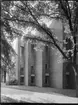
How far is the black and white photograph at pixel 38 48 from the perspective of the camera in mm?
10921

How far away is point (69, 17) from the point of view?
15.1m

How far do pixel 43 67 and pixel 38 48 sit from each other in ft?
34.8

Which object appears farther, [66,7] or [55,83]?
[55,83]

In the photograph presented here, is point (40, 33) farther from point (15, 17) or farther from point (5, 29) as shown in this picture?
point (5, 29)

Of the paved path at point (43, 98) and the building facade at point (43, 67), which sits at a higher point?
the building facade at point (43, 67)

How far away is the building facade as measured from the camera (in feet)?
82.2

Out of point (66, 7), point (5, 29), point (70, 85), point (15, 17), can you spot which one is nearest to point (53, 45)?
point (66, 7)

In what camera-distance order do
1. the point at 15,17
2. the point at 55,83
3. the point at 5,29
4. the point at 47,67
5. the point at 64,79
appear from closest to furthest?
1. the point at 5,29
2. the point at 15,17
3. the point at 64,79
4. the point at 55,83
5. the point at 47,67

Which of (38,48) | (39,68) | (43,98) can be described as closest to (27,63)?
(39,68)

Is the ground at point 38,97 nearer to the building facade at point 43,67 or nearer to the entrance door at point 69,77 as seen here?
the building facade at point 43,67

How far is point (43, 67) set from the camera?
92.5 ft

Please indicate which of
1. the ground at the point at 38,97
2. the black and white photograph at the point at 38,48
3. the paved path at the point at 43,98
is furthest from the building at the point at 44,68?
the paved path at the point at 43,98

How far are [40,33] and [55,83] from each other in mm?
11815

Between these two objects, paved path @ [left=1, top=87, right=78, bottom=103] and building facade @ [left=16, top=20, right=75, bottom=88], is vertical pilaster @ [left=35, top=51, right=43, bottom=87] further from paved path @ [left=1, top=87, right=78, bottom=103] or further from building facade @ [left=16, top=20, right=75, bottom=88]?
paved path @ [left=1, top=87, right=78, bottom=103]
